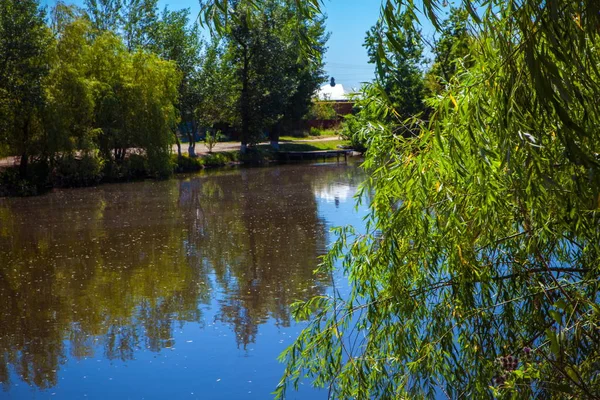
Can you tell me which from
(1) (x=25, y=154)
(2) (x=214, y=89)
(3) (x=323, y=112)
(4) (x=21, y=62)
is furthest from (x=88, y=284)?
(3) (x=323, y=112)

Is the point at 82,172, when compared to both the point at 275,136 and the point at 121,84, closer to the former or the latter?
the point at 121,84

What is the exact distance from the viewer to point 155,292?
1135 cm

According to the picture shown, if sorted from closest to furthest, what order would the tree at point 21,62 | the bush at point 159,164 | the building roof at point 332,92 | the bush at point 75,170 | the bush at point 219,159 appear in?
the tree at point 21,62
the bush at point 75,170
the bush at point 159,164
the bush at point 219,159
the building roof at point 332,92

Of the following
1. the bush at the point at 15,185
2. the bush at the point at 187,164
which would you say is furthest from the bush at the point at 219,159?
the bush at the point at 15,185

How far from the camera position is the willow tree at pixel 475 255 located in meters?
3.80

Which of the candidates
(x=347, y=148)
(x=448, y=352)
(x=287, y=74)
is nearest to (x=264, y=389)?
(x=448, y=352)

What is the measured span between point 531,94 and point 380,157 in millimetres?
1845

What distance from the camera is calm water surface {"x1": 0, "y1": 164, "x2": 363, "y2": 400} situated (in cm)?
801

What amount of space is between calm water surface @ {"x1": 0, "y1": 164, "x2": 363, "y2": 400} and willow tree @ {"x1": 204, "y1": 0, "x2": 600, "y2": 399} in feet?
9.01

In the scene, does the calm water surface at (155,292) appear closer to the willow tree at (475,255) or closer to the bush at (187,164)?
the willow tree at (475,255)

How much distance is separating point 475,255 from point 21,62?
799 inches

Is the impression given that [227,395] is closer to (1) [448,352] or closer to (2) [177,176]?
(1) [448,352]

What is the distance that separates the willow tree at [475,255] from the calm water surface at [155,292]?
2.75 m

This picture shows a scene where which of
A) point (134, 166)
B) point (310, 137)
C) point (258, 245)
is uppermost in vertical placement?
point (310, 137)
